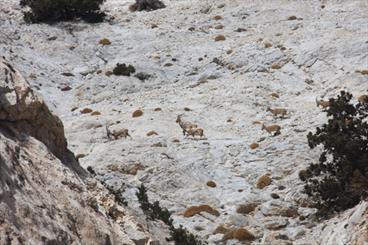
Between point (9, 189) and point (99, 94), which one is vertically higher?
point (9, 189)

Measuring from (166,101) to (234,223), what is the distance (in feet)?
47.1

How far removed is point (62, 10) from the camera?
50781 millimetres

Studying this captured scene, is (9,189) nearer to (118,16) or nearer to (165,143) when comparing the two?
(165,143)

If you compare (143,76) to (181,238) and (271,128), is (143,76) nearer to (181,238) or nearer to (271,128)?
(271,128)

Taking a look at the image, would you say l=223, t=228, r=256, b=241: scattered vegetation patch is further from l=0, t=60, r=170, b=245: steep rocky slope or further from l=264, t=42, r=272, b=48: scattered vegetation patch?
l=264, t=42, r=272, b=48: scattered vegetation patch

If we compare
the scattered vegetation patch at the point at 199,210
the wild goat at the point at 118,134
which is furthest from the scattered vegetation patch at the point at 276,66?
the scattered vegetation patch at the point at 199,210

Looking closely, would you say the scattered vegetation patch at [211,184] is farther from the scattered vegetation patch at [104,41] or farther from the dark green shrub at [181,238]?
the scattered vegetation patch at [104,41]

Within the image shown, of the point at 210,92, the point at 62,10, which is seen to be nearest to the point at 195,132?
the point at 210,92

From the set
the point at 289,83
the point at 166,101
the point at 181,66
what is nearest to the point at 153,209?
the point at 166,101

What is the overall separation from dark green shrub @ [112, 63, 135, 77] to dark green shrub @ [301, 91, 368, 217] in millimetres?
18123

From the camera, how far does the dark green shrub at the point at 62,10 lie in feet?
159

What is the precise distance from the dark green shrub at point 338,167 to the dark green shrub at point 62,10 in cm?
3094

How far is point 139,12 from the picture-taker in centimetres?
5184

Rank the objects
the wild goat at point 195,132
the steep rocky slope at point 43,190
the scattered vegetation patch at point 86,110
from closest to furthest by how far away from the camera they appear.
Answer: the steep rocky slope at point 43,190
the wild goat at point 195,132
the scattered vegetation patch at point 86,110
